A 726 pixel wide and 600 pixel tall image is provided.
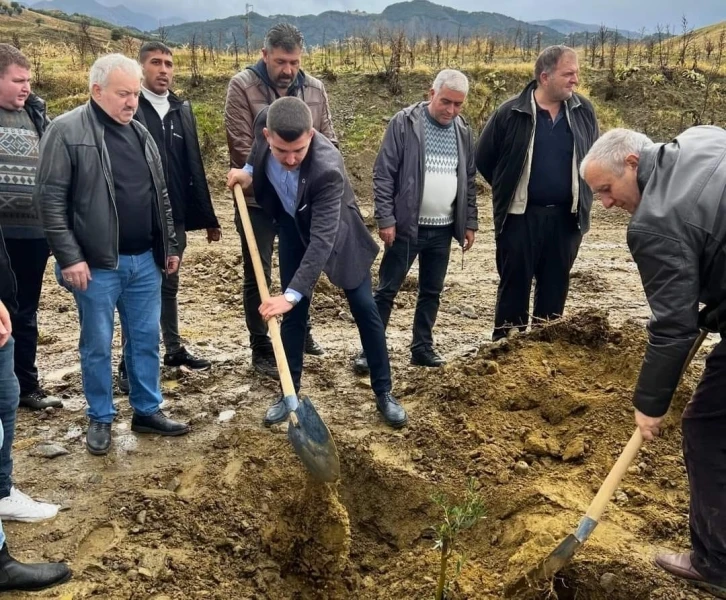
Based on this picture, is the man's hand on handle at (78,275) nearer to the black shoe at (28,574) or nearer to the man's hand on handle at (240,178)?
the man's hand on handle at (240,178)

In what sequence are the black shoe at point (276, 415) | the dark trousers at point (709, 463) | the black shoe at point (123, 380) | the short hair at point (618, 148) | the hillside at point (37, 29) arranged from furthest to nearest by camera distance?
the hillside at point (37, 29)
the black shoe at point (123, 380)
the black shoe at point (276, 415)
the dark trousers at point (709, 463)
the short hair at point (618, 148)

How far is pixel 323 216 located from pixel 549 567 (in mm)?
2072

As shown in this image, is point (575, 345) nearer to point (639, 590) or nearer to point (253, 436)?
point (639, 590)

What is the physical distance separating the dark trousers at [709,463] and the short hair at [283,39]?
3062 millimetres

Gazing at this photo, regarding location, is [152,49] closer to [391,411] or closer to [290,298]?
[290,298]

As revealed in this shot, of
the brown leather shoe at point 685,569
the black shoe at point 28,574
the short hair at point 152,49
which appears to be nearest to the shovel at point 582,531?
the brown leather shoe at point 685,569

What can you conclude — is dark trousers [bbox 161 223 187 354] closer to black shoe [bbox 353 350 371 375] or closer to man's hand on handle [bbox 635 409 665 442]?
black shoe [bbox 353 350 371 375]

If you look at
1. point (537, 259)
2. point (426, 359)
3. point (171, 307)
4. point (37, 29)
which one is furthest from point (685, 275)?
point (37, 29)

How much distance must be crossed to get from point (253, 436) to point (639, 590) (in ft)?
7.18

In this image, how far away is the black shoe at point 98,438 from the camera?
3689 millimetres

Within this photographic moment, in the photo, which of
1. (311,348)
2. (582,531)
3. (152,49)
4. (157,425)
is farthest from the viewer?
(311,348)

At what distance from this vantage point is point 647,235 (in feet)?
7.73

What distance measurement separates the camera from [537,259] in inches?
179

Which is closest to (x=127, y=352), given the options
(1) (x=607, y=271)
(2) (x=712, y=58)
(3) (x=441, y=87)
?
(3) (x=441, y=87)
